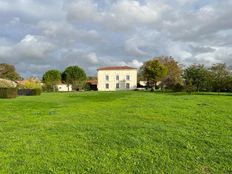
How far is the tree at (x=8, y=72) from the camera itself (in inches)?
2852

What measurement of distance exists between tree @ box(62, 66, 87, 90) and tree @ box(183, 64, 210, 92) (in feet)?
124

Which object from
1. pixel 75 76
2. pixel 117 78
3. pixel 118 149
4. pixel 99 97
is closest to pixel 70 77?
pixel 75 76

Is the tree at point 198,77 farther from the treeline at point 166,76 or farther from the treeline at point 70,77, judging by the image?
the treeline at point 70,77

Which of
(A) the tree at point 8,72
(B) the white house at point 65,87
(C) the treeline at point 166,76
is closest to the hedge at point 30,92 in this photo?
(C) the treeline at point 166,76

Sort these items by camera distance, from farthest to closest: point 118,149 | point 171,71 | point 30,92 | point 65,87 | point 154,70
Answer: point 65,87 < point 171,71 < point 154,70 < point 30,92 < point 118,149

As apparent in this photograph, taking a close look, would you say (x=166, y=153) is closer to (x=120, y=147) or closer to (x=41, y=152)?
(x=120, y=147)

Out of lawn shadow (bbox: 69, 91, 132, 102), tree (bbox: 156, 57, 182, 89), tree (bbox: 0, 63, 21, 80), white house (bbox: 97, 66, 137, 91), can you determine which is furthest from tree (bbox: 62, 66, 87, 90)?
lawn shadow (bbox: 69, 91, 132, 102)

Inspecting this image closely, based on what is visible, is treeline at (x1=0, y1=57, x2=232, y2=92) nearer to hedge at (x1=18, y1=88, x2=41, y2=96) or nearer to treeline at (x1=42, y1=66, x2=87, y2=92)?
treeline at (x1=42, y1=66, x2=87, y2=92)

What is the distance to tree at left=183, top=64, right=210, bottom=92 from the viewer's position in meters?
49.8

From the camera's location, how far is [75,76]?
83.1 m

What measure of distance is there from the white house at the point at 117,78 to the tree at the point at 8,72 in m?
24.3

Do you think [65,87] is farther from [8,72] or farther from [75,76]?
[8,72]

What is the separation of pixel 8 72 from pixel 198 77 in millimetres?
51319

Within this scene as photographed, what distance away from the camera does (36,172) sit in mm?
4355
